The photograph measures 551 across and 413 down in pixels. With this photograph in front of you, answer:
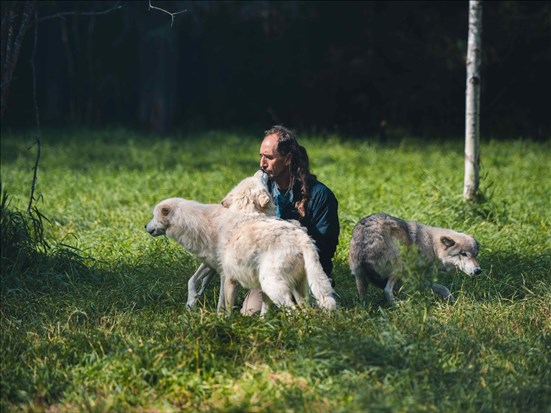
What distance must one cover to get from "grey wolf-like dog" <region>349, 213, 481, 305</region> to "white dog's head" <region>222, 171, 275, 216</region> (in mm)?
799

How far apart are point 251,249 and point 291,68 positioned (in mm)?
14925

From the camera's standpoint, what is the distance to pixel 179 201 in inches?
255

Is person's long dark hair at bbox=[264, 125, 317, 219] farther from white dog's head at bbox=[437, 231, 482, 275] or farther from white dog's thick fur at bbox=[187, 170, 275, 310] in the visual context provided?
white dog's head at bbox=[437, 231, 482, 275]

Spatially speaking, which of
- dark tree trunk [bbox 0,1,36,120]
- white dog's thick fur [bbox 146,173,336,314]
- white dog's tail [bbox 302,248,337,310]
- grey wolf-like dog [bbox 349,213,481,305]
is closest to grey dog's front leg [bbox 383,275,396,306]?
grey wolf-like dog [bbox 349,213,481,305]

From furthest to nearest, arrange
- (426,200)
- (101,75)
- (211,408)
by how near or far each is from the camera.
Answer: (101,75)
(426,200)
(211,408)

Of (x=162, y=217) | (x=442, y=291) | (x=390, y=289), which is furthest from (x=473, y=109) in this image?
(x=162, y=217)

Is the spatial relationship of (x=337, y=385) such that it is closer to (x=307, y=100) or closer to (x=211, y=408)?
(x=211, y=408)

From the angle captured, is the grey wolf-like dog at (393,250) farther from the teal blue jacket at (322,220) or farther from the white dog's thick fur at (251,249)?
the white dog's thick fur at (251,249)

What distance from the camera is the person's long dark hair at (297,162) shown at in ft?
21.3

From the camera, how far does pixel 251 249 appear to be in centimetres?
591

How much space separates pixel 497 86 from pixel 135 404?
15.8m

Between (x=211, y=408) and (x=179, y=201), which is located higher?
(x=179, y=201)

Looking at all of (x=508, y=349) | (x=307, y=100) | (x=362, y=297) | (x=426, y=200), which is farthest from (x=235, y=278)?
(x=307, y=100)

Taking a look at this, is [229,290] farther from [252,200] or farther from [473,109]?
[473,109]
